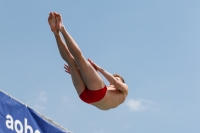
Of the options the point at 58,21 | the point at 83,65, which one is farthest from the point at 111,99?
the point at 58,21

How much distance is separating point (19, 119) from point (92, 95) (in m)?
1.87

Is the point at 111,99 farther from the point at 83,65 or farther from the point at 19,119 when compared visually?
the point at 19,119

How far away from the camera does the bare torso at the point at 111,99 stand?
5.08m

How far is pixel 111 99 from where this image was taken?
16.9ft

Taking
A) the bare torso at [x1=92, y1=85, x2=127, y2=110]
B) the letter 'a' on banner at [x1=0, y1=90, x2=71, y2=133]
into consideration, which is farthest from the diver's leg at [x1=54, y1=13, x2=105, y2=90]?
the letter 'a' on banner at [x1=0, y1=90, x2=71, y2=133]

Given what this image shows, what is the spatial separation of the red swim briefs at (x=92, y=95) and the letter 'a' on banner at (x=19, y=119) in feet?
5.25

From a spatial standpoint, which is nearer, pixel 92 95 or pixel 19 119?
pixel 92 95

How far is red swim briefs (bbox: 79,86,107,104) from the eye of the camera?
4887 mm

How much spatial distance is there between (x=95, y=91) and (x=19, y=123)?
190 cm

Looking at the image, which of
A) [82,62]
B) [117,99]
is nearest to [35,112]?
[117,99]

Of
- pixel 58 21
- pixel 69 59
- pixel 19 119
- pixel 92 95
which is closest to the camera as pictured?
pixel 58 21

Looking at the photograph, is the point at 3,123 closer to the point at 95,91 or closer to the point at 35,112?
the point at 35,112

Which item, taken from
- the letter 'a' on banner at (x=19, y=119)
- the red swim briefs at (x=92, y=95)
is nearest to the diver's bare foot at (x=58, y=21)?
the red swim briefs at (x=92, y=95)

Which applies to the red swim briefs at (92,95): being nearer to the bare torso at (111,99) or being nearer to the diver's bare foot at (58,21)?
the bare torso at (111,99)
